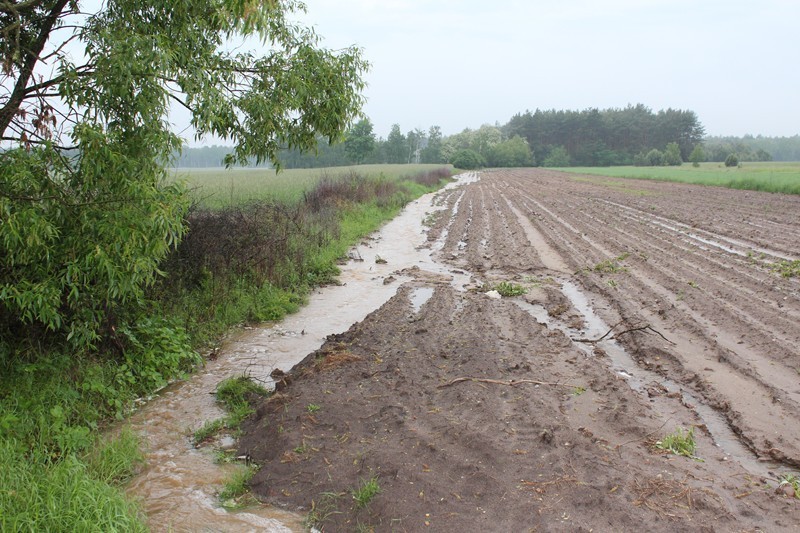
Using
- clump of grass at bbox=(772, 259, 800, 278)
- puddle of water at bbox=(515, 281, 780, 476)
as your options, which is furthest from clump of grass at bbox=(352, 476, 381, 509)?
clump of grass at bbox=(772, 259, 800, 278)

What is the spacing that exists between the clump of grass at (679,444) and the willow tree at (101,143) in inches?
180

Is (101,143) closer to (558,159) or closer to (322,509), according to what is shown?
(322,509)

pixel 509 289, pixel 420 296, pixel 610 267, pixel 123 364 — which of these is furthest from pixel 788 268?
pixel 123 364

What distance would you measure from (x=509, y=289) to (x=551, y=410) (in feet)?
18.1

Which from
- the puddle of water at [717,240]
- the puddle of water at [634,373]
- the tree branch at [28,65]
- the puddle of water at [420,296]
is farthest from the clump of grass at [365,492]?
the puddle of water at [717,240]

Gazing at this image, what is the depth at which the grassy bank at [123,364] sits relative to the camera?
13.2 ft

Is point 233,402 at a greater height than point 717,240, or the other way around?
point 717,240

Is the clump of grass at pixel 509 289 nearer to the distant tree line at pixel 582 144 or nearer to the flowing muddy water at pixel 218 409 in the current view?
the flowing muddy water at pixel 218 409

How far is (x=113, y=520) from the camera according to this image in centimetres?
387

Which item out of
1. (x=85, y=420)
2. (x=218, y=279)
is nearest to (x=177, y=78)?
(x=85, y=420)

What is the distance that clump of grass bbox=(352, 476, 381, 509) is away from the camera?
4.29 meters

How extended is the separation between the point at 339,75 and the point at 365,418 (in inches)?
144

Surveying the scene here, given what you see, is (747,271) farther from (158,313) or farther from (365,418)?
(158,313)

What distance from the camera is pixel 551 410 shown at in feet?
18.4
